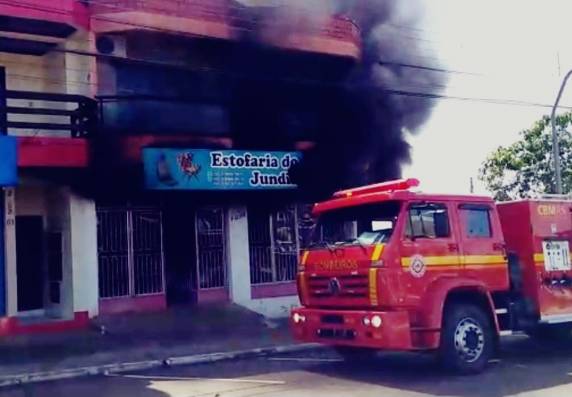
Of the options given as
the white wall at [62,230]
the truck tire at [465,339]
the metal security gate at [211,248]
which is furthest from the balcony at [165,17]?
the truck tire at [465,339]

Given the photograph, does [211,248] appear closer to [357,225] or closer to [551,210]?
[357,225]

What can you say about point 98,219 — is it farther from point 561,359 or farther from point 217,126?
point 561,359

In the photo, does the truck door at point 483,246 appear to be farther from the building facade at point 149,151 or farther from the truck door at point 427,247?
the building facade at point 149,151

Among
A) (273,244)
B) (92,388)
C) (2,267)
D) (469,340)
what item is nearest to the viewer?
(469,340)

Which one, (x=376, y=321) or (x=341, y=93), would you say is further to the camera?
(x=341, y=93)

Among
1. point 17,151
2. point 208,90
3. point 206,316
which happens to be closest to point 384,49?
point 208,90

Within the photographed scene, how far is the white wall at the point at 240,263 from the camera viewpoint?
15.8 meters

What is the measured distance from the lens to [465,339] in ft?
28.4

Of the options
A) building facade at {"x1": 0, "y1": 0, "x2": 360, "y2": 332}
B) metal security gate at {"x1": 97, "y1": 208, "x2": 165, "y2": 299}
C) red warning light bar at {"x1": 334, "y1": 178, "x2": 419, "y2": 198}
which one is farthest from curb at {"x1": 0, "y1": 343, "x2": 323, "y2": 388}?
metal security gate at {"x1": 97, "y1": 208, "x2": 165, "y2": 299}

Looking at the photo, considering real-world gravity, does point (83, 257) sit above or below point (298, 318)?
above

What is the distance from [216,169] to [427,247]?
279 inches

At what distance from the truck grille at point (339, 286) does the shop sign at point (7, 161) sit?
5.77 metres

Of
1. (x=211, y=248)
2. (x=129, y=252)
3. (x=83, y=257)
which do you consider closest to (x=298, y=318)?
(x=83, y=257)

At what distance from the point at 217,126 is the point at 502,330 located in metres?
8.32
